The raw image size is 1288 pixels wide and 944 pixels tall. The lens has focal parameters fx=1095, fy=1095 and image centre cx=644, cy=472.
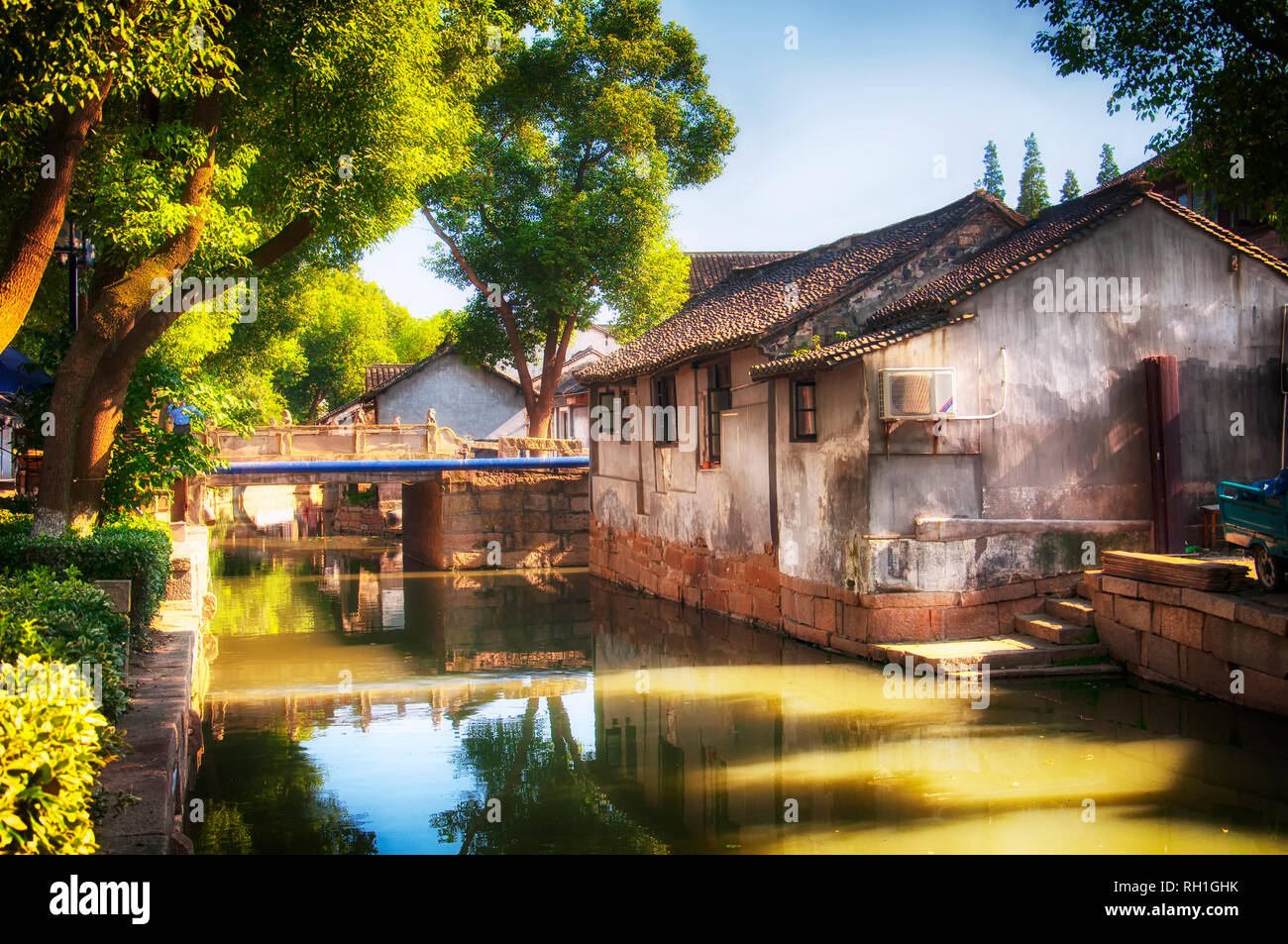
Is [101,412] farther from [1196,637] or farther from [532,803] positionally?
[1196,637]

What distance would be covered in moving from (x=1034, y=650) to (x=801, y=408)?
Answer: 14.4 feet

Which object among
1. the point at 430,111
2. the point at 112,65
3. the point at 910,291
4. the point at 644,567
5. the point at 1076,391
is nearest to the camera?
the point at 112,65

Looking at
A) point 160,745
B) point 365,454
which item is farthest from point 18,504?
point 365,454

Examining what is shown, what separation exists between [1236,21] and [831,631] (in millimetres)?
7753

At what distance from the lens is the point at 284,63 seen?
35.0 feet

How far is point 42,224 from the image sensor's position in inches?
340

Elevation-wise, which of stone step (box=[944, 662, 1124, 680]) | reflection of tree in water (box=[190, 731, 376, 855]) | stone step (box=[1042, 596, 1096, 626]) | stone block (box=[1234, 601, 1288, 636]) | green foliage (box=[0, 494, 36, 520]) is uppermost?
green foliage (box=[0, 494, 36, 520])

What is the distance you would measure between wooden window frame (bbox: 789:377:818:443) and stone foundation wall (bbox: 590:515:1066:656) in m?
1.85

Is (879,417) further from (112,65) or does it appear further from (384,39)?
(112,65)

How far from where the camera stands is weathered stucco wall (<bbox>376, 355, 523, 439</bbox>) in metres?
41.3

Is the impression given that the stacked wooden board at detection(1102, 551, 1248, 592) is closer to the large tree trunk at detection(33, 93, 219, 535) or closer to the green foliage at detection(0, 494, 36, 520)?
the large tree trunk at detection(33, 93, 219, 535)

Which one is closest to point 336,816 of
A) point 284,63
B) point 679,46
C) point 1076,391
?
point 284,63

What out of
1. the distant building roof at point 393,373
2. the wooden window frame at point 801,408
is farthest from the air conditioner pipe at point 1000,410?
the distant building roof at point 393,373

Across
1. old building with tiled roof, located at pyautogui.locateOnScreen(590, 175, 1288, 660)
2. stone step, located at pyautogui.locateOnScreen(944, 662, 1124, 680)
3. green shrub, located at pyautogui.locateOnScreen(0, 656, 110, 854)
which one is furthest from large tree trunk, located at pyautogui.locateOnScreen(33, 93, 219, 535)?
stone step, located at pyautogui.locateOnScreen(944, 662, 1124, 680)
